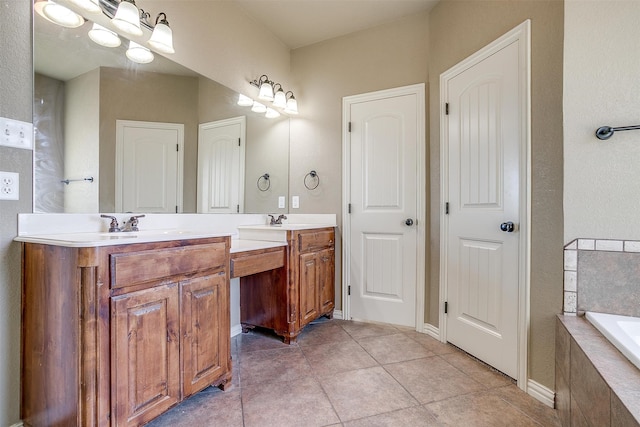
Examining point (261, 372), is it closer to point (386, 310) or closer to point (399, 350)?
point (399, 350)

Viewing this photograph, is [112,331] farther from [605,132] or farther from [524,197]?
[605,132]

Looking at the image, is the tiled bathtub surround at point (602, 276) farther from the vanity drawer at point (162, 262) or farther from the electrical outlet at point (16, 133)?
the electrical outlet at point (16, 133)

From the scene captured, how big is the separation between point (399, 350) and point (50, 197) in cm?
222

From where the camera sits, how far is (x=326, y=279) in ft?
8.72

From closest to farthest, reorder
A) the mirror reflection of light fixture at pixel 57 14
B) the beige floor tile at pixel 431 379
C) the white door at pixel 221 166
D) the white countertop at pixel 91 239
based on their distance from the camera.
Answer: the white countertop at pixel 91 239
the mirror reflection of light fixture at pixel 57 14
the beige floor tile at pixel 431 379
the white door at pixel 221 166

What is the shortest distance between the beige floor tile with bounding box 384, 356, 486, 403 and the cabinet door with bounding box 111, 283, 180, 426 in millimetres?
1214

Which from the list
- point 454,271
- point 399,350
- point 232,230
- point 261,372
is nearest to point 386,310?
point 399,350

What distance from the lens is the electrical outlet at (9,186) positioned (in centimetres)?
123

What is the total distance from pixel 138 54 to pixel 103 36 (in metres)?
0.18

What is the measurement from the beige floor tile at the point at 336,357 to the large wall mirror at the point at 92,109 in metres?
1.31

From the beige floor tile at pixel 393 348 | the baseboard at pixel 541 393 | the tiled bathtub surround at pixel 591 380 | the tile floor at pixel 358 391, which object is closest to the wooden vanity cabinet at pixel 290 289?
the tile floor at pixel 358 391

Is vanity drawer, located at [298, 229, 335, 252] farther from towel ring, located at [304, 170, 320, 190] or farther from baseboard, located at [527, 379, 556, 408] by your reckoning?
baseboard, located at [527, 379, 556, 408]

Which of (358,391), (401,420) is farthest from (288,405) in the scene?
(401,420)

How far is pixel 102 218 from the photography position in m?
1.59
